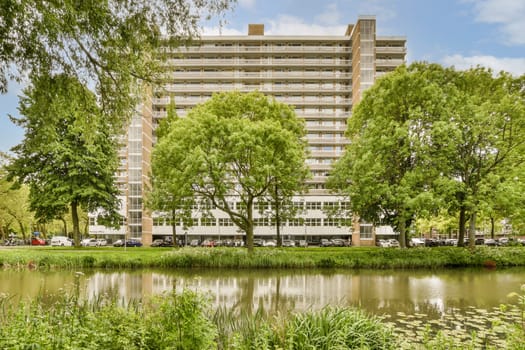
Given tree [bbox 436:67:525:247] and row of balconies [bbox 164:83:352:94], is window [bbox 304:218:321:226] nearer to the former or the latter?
row of balconies [bbox 164:83:352:94]

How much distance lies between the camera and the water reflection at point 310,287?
13.9 metres

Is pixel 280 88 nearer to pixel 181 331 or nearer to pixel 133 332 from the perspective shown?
pixel 133 332

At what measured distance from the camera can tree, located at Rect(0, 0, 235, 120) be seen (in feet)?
24.9

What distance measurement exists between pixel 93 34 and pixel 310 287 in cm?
1399

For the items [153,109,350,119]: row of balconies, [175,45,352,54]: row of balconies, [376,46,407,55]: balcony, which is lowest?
[153,109,350,119]: row of balconies

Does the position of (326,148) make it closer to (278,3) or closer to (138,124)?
(138,124)

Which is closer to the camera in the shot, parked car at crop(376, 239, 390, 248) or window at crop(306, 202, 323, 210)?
parked car at crop(376, 239, 390, 248)

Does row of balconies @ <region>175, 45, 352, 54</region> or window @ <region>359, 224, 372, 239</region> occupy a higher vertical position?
row of balconies @ <region>175, 45, 352, 54</region>

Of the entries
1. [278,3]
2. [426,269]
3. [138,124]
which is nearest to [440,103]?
[426,269]

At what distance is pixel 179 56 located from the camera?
971cm

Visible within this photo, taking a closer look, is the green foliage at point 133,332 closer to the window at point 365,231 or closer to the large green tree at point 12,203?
the large green tree at point 12,203

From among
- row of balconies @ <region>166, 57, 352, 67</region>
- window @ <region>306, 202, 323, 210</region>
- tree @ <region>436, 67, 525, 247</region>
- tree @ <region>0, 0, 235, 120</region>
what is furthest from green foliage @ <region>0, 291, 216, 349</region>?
row of balconies @ <region>166, 57, 352, 67</region>

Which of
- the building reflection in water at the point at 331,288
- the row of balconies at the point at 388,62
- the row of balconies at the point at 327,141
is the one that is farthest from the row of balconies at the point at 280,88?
the building reflection in water at the point at 331,288

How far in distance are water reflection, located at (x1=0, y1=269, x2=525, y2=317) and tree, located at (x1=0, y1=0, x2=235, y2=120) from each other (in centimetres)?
578
